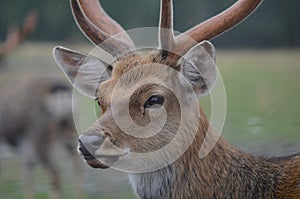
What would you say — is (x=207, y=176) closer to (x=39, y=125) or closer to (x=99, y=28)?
(x=99, y=28)

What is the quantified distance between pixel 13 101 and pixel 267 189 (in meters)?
3.97

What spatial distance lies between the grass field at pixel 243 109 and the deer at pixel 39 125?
15 centimetres

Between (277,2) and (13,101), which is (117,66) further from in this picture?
(277,2)

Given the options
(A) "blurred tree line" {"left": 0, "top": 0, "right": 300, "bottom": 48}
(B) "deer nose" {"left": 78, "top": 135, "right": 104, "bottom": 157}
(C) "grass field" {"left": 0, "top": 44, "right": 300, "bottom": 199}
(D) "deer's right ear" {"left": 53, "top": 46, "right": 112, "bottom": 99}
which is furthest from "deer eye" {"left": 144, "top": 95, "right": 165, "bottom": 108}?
(A) "blurred tree line" {"left": 0, "top": 0, "right": 300, "bottom": 48}

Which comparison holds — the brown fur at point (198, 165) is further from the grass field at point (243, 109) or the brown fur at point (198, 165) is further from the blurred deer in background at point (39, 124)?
the blurred deer in background at point (39, 124)

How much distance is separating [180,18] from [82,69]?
10542 mm

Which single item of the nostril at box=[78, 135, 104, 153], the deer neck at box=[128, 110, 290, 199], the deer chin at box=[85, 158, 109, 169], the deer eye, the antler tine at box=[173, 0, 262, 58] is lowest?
the deer neck at box=[128, 110, 290, 199]

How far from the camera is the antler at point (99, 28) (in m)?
3.85

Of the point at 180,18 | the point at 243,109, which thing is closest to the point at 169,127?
the point at 243,109

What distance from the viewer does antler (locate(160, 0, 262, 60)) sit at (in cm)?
363

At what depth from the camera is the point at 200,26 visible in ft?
12.5

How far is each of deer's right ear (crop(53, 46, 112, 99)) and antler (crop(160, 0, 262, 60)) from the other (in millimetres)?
347

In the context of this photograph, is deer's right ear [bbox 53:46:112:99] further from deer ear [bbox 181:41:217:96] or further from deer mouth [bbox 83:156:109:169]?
deer mouth [bbox 83:156:109:169]

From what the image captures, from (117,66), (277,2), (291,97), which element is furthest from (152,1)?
(117,66)
